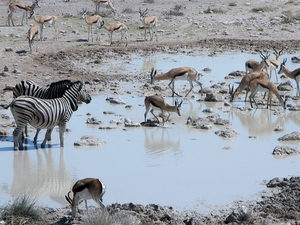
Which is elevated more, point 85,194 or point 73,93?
point 73,93

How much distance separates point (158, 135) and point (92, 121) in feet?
4.85

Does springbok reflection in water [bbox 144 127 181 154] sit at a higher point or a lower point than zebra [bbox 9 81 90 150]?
lower

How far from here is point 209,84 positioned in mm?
18703

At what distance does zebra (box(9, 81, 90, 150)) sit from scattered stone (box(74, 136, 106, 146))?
37 centimetres

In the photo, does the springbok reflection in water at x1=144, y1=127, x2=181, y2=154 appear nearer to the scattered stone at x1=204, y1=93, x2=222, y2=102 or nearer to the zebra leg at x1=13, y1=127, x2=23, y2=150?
the zebra leg at x1=13, y1=127, x2=23, y2=150

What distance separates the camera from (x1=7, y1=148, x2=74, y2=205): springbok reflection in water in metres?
10.1

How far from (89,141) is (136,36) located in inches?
485

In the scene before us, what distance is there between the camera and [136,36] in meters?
24.6

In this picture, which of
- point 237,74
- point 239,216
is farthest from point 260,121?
point 239,216

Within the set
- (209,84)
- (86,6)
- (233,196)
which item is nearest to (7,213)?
(233,196)

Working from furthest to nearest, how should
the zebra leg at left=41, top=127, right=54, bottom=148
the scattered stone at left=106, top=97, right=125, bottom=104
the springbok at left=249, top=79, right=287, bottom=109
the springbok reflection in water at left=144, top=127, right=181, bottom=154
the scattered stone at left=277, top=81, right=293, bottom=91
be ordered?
the scattered stone at left=277, top=81, right=293, bottom=91 < the springbok at left=249, top=79, right=287, bottom=109 < the scattered stone at left=106, top=97, right=125, bottom=104 < the springbok reflection in water at left=144, top=127, right=181, bottom=154 < the zebra leg at left=41, top=127, right=54, bottom=148

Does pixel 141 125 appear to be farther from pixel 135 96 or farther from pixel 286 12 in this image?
pixel 286 12

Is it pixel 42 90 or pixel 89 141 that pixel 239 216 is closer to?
pixel 89 141

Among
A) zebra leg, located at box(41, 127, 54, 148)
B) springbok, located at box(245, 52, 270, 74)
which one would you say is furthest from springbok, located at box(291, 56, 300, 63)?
zebra leg, located at box(41, 127, 54, 148)
